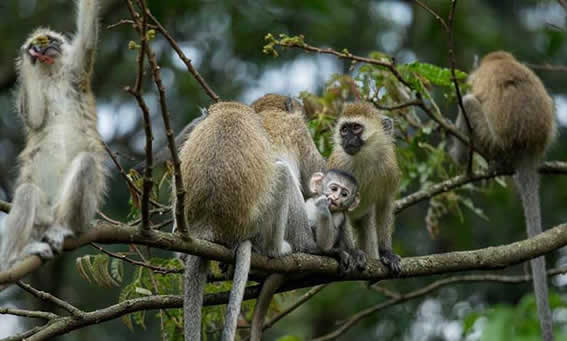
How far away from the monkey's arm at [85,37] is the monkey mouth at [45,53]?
6.7 inches

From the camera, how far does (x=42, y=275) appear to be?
14039mm

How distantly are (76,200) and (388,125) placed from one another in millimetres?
4395

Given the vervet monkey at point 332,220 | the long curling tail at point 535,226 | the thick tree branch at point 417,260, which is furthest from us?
the long curling tail at point 535,226

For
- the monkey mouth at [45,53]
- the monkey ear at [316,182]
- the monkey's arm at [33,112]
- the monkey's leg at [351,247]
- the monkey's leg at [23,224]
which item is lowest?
the monkey's leg at [23,224]

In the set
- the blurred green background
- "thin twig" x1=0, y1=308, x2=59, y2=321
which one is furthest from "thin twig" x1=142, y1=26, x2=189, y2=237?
the blurred green background

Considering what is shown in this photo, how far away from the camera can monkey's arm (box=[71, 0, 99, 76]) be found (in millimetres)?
7090

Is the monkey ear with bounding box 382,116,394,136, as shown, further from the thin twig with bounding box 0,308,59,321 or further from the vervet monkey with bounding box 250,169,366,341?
the thin twig with bounding box 0,308,59,321

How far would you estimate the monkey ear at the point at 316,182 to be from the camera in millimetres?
8070

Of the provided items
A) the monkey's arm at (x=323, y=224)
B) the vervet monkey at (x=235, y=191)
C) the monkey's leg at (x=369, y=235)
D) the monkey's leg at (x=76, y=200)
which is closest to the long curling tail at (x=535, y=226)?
the monkey's leg at (x=369, y=235)

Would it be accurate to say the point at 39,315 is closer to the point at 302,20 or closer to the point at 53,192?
the point at 53,192

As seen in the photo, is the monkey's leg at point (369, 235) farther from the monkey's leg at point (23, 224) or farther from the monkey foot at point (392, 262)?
the monkey's leg at point (23, 224)

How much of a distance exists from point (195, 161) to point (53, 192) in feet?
4.33

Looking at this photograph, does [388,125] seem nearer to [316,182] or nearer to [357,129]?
[357,129]

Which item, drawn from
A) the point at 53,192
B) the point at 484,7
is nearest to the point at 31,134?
the point at 53,192
